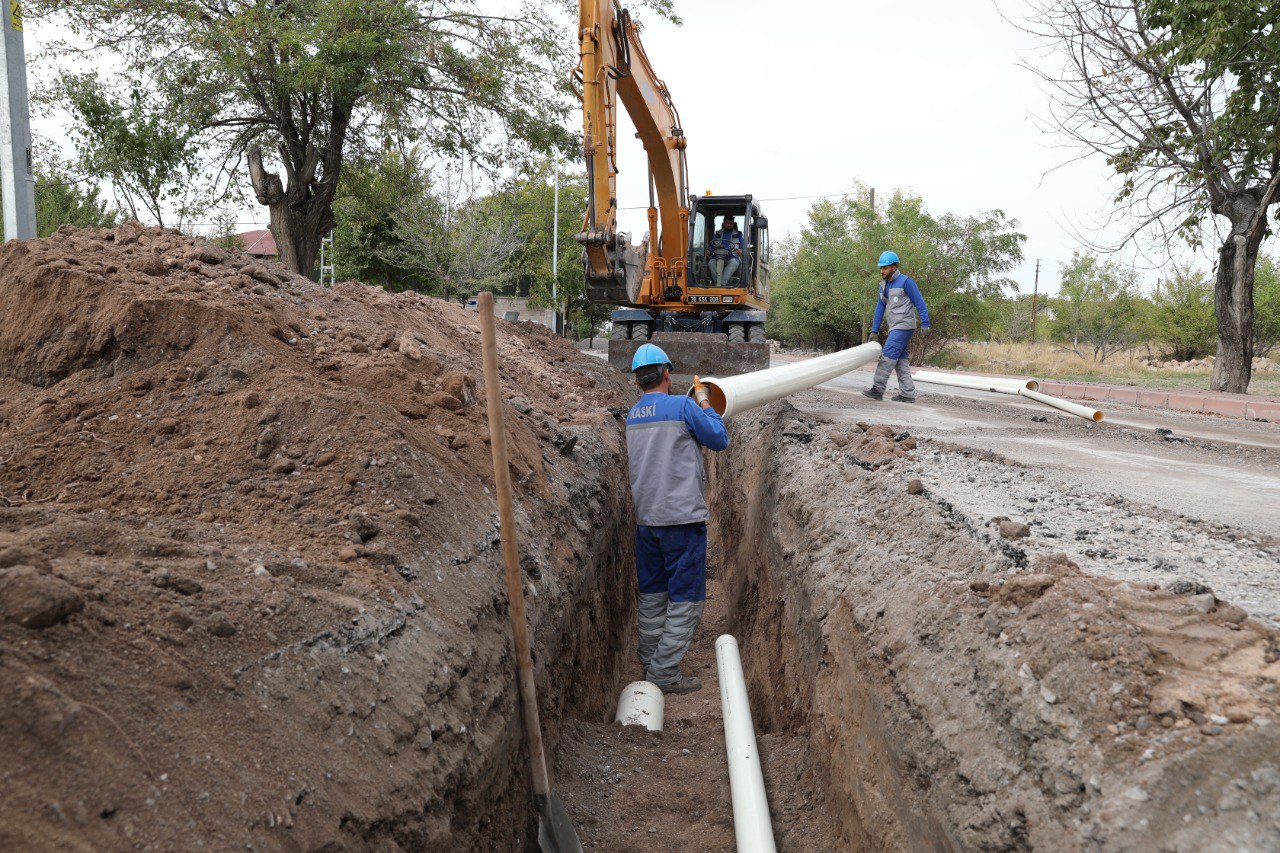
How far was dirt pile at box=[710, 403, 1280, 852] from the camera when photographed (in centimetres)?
193

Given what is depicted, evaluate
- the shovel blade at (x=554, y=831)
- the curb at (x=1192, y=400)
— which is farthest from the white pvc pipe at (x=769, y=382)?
the curb at (x=1192, y=400)

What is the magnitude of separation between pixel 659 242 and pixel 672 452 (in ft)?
22.6

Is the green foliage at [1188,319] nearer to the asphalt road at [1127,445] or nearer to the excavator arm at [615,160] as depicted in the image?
the asphalt road at [1127,445]

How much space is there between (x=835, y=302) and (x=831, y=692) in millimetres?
36619

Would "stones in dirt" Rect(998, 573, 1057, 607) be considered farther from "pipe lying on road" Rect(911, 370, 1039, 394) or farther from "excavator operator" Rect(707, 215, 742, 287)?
"excavator operator" Rect(707, 215, 742, 287)

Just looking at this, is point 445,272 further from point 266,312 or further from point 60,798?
point 60,798

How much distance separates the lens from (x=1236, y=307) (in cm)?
1415

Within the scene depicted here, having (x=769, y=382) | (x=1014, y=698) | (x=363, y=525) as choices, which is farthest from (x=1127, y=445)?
(x=363, y=525)

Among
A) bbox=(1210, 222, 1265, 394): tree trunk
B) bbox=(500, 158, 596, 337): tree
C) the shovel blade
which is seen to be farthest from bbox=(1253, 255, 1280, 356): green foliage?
the shovel blade

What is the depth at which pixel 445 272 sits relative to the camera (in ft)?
95.9

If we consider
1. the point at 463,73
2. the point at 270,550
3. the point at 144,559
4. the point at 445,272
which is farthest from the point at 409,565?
the point at 445,272

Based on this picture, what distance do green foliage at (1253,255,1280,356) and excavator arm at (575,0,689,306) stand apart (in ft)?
103

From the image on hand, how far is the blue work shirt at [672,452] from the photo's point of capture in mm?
5988

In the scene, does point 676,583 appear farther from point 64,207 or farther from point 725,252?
point 64,207
